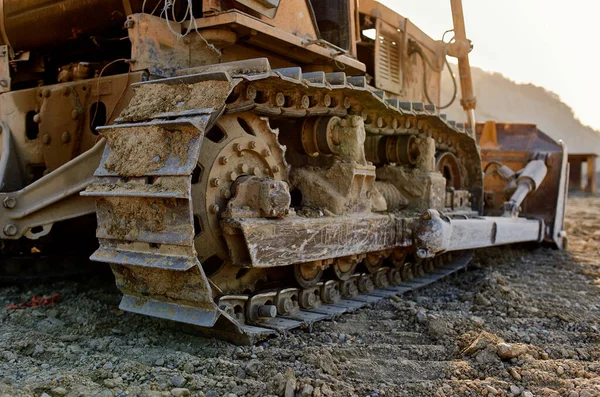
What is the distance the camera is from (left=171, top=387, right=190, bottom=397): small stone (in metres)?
2.98

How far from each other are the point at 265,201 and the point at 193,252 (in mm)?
652

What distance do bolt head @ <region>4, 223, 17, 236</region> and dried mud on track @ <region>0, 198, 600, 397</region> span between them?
0.55m

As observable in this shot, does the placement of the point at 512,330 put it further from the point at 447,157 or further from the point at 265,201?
the point at 447,157

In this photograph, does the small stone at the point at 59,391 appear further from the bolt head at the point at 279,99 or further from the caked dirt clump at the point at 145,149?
the bolt head at the point at 279,99

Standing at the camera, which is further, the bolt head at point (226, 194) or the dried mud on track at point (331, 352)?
the bolt head at point (226, 194)

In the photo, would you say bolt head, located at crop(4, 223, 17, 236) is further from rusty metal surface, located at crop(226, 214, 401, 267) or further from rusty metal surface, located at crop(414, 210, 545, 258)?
rusty metal surface, located at crop(414, 210, 545, 258)

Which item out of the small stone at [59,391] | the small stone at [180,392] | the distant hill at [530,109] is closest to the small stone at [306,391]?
the small stone at [180,392]

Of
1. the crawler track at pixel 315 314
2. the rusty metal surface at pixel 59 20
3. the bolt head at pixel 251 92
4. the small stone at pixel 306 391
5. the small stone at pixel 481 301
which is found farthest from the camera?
the small stone at pixel 481 301

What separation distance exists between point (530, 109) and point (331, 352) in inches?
2242

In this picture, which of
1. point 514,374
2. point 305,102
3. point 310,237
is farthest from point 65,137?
point 514,374

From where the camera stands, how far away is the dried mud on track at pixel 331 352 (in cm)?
315

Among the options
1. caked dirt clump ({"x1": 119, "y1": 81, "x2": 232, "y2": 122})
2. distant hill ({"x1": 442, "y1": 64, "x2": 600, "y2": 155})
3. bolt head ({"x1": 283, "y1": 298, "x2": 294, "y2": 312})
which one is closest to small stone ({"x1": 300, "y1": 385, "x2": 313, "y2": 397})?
bolt head ({"x1": 283, "y1": 298, "x2": 294, "y2": 312})

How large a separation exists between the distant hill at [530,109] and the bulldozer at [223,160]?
48232 millimetres

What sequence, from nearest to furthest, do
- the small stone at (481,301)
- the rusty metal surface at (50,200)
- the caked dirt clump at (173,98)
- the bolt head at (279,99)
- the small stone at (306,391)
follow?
the small stone at (306,391) < the caked dirt clump at (173,98) < the bolt head at (279,99) < the rusty metal surface at (50,200) < the small stone at (481,301)
